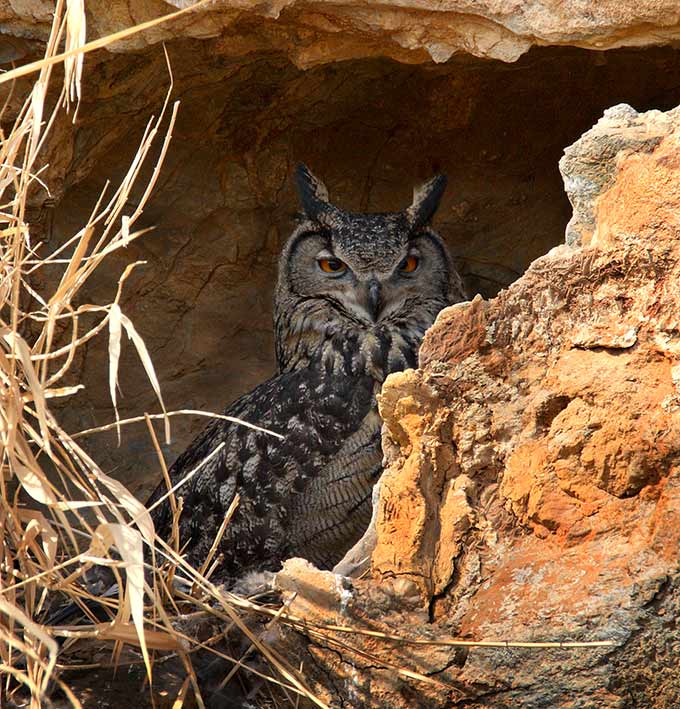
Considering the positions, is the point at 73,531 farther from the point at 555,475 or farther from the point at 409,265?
the point at 409,265

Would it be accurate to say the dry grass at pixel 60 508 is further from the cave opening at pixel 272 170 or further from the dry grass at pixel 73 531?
the cave opening at pixel 272 170

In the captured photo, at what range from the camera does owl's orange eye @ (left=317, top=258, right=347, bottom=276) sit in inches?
122

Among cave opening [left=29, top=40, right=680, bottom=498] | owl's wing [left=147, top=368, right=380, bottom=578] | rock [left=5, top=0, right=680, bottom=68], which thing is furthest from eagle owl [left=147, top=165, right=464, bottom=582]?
rock [left=5, top=0, right=680, bottom=68]

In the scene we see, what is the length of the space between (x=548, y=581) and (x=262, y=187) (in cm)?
211

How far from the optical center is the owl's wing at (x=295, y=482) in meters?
2.64

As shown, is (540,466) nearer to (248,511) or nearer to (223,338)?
(248,511)

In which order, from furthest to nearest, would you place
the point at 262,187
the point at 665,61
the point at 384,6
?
the point at 262,187, the point at 665,61, the point at 384,6

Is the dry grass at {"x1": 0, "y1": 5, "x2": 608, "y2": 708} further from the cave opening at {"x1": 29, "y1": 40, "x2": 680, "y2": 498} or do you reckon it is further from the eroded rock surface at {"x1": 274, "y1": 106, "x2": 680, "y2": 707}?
the cave opening at {"x1": 29, "y1": 40, "x2": 680, "y2": 498}

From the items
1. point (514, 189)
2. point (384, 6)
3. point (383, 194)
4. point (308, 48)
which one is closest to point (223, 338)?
point (383, 194)

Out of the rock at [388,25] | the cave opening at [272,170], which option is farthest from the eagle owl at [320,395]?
the rock at [388,25]

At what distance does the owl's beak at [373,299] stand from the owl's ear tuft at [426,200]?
215 millimetres

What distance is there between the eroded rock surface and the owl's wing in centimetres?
94

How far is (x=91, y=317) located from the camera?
3.42m

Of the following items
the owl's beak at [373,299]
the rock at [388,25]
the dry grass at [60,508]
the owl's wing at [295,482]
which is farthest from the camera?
the owl's beak at [373,299]
